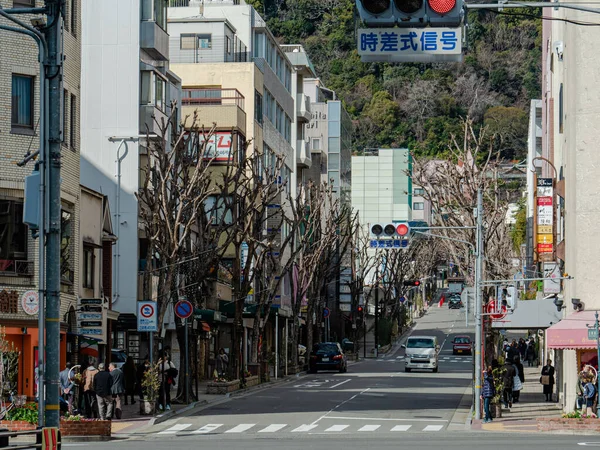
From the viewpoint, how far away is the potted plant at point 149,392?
117 ft

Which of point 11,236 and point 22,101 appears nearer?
point 11,236

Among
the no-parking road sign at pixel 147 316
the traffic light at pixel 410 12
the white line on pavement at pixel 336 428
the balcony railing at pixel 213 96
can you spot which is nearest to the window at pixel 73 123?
the no-parking road sign at pixel 147 316

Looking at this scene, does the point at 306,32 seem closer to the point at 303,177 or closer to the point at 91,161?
the point at 303,177

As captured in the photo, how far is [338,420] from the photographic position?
3531 cm

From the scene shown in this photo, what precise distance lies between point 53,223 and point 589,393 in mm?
21152

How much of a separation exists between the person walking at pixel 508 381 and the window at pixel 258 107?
1263 inches

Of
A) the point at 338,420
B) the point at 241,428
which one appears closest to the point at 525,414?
the point at 338,420

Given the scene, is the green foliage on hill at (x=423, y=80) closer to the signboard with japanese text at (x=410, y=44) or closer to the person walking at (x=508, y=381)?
the person walking at (x=508, y=381)

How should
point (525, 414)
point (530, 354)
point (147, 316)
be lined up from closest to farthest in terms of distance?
point (147, 316)
point (525, 414)
point (530, 354)

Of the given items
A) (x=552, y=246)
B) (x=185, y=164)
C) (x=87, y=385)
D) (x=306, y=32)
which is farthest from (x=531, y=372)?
(x=306, y=32)

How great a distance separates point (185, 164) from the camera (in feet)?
138

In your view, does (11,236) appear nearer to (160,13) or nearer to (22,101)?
(22,101)

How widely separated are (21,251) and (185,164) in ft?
31.7

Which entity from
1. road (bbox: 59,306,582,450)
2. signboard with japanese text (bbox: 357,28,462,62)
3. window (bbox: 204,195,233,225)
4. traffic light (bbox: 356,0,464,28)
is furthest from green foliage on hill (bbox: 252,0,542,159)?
traffic light (bbox: 356,0,464,28)
